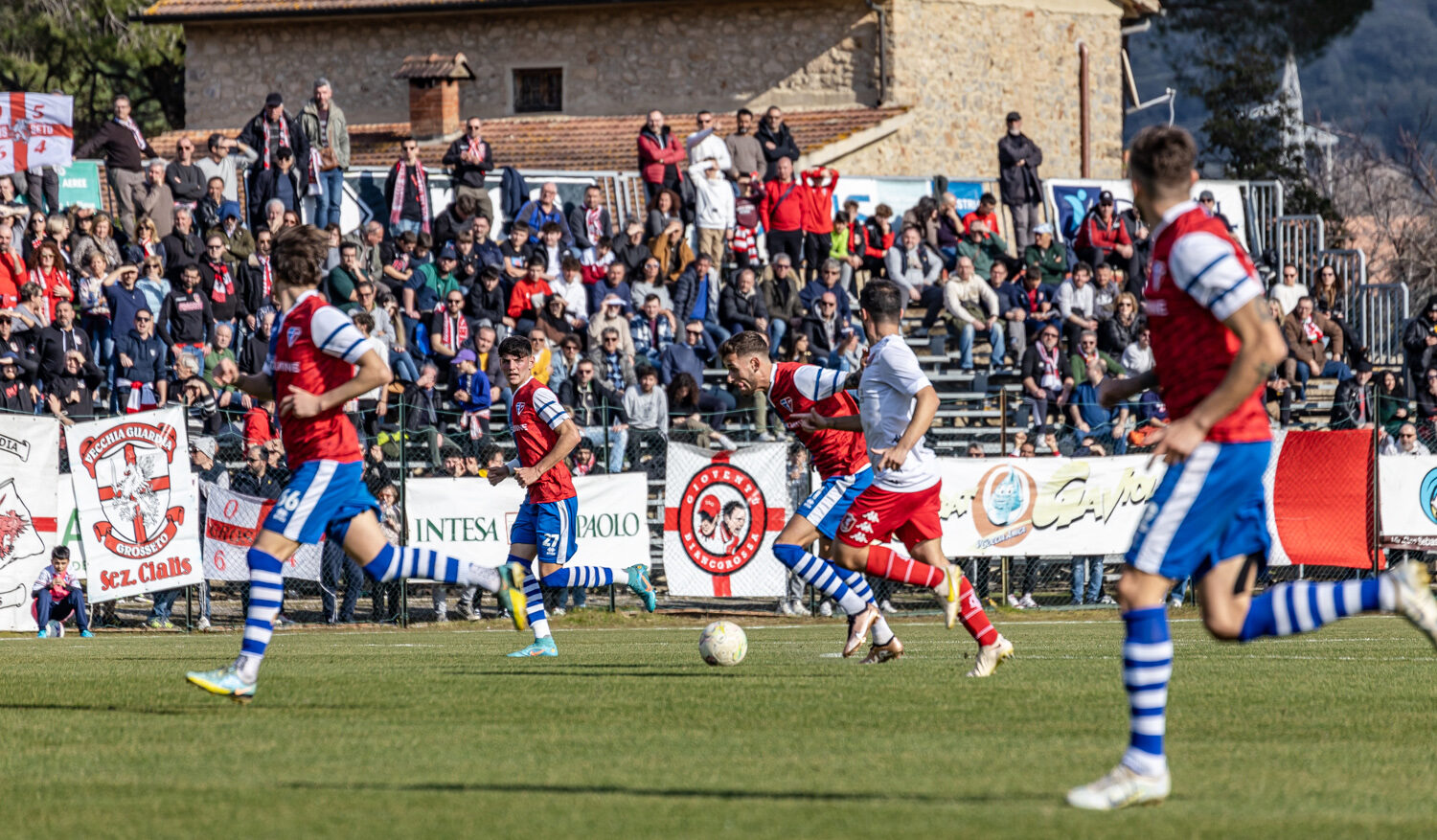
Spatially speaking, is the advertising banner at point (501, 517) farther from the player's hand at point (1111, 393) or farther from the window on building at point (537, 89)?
the window on building at point (537, 89)

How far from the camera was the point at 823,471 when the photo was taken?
1214cm

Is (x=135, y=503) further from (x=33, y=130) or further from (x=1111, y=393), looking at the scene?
(x=1111, y=393)

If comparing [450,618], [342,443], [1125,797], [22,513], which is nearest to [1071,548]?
[450,618]

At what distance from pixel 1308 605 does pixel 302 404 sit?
479cm

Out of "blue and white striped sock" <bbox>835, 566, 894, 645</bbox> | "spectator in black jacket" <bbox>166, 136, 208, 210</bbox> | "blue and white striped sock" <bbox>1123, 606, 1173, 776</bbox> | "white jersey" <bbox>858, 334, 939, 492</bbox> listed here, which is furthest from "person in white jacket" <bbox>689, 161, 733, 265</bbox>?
"blue and white striped sock" <bbox>1123, 606, 1173, 776</bbox>

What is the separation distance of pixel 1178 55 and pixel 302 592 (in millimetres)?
48838

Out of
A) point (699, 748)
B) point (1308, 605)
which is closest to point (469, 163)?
point (699, 748)

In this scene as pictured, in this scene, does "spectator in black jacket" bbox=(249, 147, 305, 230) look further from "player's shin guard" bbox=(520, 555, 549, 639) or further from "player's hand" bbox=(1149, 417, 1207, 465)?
"player's hand" bbox=(1149, 417, 1207, 465)

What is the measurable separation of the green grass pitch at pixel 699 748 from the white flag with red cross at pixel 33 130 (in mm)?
Result: 12075

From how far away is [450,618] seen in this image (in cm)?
2011

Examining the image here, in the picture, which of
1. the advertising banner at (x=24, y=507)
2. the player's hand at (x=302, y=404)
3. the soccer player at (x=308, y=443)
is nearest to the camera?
the player's hand at (x=302, y=404)

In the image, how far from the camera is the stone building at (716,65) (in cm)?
3659

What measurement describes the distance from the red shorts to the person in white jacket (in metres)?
15.1

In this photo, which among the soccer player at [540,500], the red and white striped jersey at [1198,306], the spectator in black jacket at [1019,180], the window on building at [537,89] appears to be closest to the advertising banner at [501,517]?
the soccer player at [540,500]
